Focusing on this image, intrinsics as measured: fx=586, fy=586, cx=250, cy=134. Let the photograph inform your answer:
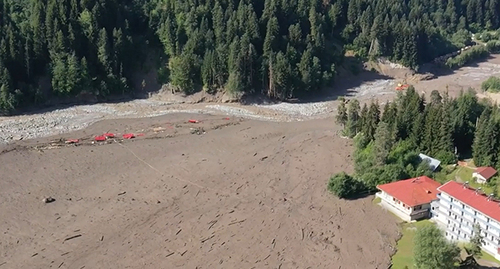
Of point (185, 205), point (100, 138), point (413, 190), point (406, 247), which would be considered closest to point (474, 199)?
point (406, 247)

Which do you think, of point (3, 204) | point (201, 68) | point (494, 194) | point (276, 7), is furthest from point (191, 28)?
point (494, 194)

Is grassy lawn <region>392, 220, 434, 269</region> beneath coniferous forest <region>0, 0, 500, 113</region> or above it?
beneath

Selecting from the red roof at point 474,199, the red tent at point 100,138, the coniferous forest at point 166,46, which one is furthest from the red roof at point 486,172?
Result: the red tent at point 100,138

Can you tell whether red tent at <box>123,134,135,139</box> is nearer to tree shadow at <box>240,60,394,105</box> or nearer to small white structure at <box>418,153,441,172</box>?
tree shadow at <box>240,60,394,105</box>

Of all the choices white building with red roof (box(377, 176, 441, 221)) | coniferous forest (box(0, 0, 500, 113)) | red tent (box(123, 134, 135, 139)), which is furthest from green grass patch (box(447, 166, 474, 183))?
red tent (box(123, 134, 135, 139))

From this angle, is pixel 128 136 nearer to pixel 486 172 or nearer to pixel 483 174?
pixel 483 174

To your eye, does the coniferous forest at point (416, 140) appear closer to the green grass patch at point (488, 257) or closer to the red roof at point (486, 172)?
the red roof at point (486, 172)

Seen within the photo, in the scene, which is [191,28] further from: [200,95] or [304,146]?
[304,146]
